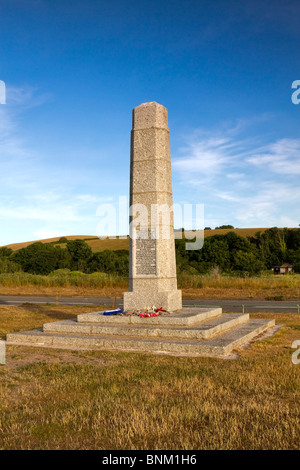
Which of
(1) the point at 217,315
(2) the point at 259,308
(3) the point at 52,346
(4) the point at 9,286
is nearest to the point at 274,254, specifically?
(4) the point at 9,286

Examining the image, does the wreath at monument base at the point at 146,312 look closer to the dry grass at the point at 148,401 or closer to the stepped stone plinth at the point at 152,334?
the stepped stone plinth at the point at 152,334

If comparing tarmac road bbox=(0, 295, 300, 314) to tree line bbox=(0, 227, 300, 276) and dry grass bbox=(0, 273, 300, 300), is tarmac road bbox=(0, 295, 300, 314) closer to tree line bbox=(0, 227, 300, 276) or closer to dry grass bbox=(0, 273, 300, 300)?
dry grass bbox=(0, 273, 300, 300)

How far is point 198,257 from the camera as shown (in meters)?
47.0

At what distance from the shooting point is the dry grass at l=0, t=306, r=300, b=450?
13.3 ft

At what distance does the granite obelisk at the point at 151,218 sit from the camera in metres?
11.2

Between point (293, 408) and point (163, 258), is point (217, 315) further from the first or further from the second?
point (293, 408)

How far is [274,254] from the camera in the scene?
50.7 m

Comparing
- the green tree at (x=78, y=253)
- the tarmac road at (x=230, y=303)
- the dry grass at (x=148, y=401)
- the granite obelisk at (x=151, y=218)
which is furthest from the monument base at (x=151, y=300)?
the green tree at (x=78, y=253)

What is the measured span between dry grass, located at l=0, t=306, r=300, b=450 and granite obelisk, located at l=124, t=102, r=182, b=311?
122 inches

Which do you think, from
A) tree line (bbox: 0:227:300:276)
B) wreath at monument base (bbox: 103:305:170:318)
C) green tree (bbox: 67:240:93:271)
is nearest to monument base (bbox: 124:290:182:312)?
wreath at monument base (bbox: 103:305:170:318)

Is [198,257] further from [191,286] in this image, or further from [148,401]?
[148,401]

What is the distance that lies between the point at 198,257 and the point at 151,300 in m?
36.2

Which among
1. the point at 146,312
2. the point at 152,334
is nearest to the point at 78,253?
the point at 146,312
